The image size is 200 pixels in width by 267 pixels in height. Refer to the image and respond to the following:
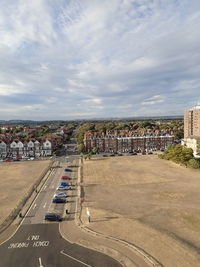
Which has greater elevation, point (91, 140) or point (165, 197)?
point (91, 140)

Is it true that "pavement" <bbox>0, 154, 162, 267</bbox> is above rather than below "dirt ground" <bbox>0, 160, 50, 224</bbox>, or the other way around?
above

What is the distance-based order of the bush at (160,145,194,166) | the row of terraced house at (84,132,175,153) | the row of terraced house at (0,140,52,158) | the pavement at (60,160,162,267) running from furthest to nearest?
1. the row of terraced house at (84,132,175,153)
2. the row of terraced house at (0,140,52,158)
3. the bush at (160,145,194,166)
4. the pavement at (60,160,162,267)

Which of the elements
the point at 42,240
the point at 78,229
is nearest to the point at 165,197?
the point at 78,229

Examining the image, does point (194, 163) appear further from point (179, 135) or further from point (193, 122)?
point (179, 135)

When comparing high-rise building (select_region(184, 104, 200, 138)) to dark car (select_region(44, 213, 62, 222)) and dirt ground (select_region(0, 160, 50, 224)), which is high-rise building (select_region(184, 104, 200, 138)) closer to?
dirt ground (select_region(0, 160, 50, 224))

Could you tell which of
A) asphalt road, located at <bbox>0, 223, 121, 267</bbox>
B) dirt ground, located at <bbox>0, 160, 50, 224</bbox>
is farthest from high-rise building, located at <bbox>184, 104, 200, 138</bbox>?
asphalt road, located at <bbox>0, 223, 121, 267</bbox>

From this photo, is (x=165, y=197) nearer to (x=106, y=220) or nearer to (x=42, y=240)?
(x=106, y=220)
